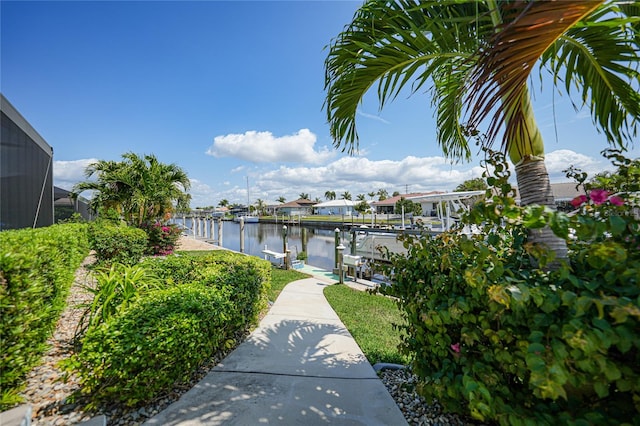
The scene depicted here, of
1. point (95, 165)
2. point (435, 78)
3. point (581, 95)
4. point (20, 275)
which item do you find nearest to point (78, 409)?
point (20, 275)

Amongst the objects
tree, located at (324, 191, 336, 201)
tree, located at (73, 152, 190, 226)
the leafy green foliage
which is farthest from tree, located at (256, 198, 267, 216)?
the leafy green foliage

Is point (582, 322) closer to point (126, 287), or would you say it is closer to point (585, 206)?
point (585, 206)

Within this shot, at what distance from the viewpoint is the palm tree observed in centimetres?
121

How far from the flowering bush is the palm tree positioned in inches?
391

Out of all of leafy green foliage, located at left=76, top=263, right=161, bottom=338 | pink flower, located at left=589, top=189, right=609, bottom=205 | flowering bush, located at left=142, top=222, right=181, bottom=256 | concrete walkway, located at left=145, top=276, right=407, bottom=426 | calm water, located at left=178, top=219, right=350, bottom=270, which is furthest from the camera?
calm water, located at left=178, top=219, right=350, bottom=270

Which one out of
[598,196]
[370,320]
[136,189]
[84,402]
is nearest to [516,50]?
[598,196]

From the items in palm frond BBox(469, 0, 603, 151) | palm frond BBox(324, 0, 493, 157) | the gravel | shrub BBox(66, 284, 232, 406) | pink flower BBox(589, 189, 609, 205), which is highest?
palm frond BBox(324, 0, 493, 157)

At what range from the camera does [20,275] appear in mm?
1828

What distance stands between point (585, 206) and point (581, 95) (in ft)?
6.76

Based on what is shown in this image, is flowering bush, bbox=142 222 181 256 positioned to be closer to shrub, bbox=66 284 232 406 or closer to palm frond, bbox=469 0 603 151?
shrub, bbox=66 284 232 406

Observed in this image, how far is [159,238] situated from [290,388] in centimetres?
1006

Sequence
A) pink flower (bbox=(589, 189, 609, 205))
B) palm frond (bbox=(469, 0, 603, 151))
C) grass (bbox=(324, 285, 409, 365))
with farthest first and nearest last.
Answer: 1. grass (bbox=(324, 285, 409, 365))
2. pink flower (bbox=(589, 189, 609, 205))
3. palm frond (bbox=(469, 0, 603, 151))

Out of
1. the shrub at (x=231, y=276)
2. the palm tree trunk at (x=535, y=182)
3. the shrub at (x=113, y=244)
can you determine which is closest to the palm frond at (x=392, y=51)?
the palm tree trunk at (x=535, y=182)

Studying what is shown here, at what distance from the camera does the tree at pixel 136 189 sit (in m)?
10.7
